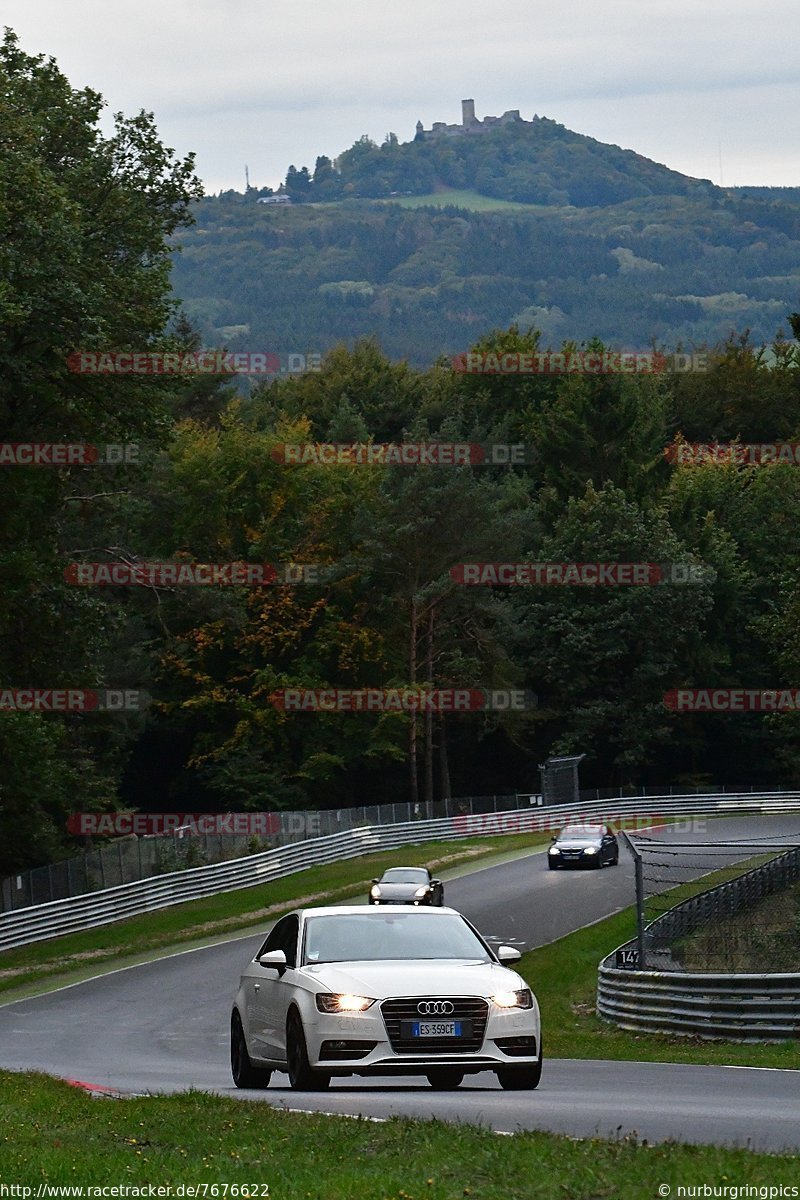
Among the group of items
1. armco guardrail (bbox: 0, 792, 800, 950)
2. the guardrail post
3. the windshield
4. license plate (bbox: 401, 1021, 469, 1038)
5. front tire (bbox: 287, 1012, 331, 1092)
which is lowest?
armco guardrail (bbox: 0, 792, 800, 950)

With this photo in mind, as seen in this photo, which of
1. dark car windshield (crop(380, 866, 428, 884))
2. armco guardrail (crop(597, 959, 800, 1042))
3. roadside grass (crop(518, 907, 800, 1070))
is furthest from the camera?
dark car windshield (crop(380, 866, 428, 884))

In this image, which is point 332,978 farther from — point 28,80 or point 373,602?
point 373,602

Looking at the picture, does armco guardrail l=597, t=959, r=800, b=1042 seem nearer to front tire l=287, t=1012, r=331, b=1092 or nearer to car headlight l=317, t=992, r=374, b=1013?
front tire l=287, t=1012, r=331, b=1092

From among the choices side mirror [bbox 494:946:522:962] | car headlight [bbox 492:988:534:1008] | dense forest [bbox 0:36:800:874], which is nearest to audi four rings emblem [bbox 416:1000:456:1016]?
car headlight [bbox 492:988:534:1008]

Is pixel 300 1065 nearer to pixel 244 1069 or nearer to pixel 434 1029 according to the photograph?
pixel 434 1029

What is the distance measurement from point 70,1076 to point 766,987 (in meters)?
7.91

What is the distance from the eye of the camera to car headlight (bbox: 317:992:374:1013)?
1268cm

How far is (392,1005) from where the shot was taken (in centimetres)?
1267

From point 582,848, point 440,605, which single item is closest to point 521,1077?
point 582,848

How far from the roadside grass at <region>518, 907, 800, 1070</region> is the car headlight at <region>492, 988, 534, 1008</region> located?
4668 mm

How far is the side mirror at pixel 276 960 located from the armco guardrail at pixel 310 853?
26612mm

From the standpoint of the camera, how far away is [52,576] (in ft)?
129

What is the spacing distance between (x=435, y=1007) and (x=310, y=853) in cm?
4309

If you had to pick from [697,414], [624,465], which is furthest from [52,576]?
[697,414]
